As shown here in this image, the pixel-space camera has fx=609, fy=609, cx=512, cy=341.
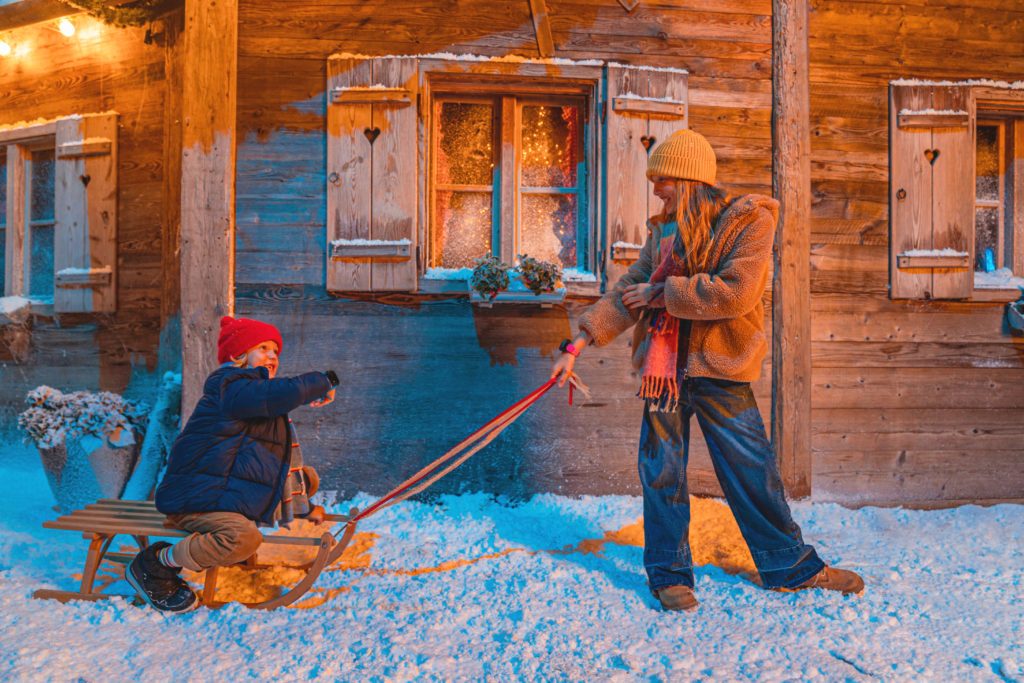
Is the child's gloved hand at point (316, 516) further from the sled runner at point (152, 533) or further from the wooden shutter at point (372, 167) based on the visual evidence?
the wooden shutter at point (372, 167)

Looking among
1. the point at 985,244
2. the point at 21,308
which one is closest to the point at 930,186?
the point at 985,244

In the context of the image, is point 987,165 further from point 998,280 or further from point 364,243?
point 364,243

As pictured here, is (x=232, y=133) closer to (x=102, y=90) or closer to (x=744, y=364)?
(x=102, y=90)

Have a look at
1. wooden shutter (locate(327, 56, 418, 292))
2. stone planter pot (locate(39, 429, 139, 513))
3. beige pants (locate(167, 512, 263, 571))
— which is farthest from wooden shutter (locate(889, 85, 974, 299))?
stone planter pot (locate(39, 429, 139, 513))

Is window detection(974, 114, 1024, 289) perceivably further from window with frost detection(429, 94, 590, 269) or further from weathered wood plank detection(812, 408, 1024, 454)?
window with frost detection(429, 94, 590, 269)

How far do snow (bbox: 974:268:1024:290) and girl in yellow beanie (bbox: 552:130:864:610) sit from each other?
2763mm

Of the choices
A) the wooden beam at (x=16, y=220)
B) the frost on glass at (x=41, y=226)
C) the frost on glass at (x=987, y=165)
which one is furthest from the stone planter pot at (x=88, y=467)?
the frost on glass at (x=987, y=165)

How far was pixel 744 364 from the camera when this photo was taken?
2445 mm

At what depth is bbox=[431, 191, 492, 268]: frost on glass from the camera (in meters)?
4.07

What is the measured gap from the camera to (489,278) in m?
3.61

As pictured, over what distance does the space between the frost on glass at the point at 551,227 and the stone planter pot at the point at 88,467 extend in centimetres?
278

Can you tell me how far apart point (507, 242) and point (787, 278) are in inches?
72.5

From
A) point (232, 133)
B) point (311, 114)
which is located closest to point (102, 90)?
point (232, 133)

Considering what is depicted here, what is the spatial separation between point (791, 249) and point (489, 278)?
201 cm
